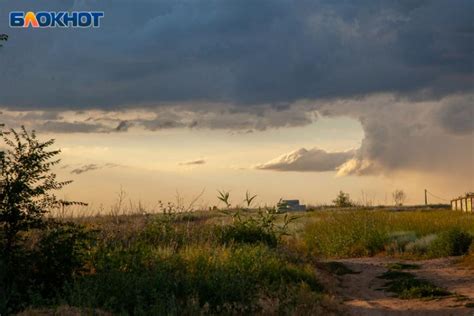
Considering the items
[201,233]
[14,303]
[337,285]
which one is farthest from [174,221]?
[14,303]

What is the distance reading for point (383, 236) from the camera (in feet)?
82.1

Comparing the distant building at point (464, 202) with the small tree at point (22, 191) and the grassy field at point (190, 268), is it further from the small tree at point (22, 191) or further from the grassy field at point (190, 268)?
the small tree at point (22, 191)

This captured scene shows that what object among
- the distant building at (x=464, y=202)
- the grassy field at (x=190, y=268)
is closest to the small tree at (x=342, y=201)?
the distant building at (x=464, y=202)

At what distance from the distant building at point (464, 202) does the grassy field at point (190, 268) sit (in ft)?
56.2

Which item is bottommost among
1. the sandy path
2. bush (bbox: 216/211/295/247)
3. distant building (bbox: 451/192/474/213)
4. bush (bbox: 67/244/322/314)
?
the sandy path

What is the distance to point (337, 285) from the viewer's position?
56.1 ft

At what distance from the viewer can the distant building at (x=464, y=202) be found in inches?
1572

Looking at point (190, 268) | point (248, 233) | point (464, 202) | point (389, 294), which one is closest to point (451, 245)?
point (248, 233)

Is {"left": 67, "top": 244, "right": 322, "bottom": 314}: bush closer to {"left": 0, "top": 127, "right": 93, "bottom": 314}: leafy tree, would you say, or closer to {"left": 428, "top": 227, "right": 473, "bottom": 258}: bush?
{"left": 0, "top": 127, "right": 93, "bottom": 314}: leafy tree

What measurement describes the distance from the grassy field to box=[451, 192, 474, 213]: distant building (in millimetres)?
17140

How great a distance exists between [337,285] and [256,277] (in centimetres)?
327

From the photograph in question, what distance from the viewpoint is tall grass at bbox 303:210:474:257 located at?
75.1ft

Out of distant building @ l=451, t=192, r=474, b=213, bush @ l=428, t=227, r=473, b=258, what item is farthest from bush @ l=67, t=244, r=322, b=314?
distant building @ l=451, t=192, r=474, b=213

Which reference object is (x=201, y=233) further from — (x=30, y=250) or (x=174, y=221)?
(x=30, y=250)
